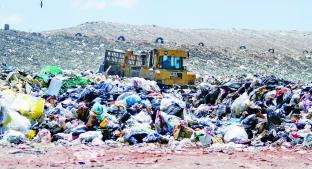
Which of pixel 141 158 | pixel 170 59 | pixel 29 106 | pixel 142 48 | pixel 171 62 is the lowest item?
pixel 141 158

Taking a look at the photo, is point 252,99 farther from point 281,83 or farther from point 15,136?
point 15,136

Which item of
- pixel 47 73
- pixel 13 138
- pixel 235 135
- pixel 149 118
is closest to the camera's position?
pixel 13 138

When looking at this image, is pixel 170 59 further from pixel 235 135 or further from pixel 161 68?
pixel 235 135

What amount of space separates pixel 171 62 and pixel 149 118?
29.3 feet

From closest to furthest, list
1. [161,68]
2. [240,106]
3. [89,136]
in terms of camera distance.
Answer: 1. [89,136]
2. [240,106]
3. [161,68]

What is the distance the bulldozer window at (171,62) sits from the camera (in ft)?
58.7

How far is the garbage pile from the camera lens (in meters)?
8.07

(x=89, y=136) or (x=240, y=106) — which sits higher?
(x=240, y=106)

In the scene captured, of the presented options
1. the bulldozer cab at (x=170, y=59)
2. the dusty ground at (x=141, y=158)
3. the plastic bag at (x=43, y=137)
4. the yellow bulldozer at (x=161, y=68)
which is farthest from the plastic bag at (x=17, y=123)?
the bulldozer cab at (x=170, y=59)

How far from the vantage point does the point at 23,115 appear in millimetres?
8648

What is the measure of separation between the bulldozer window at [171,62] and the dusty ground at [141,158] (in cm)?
1051

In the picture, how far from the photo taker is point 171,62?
18000 millimetres

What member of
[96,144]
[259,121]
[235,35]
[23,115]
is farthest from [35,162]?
[235,35]

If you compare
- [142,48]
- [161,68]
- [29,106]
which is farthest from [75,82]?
[142,48]
